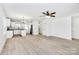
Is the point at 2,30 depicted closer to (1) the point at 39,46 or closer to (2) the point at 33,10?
(2) the point at 33,10

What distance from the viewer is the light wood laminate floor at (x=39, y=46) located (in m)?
2.57

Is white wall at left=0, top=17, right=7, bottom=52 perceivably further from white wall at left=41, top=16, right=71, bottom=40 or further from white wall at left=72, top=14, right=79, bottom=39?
white wall at left=72, top=14, right=79, bottom=39

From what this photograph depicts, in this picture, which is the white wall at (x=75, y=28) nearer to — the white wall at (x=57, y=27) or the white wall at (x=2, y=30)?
the white wall at (x=57, y=27)

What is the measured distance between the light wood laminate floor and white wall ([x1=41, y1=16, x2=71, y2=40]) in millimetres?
145

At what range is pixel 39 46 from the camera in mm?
2910

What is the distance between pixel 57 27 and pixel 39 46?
749 mm

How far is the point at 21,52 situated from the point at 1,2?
3.88 feet

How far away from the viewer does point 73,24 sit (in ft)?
11.0

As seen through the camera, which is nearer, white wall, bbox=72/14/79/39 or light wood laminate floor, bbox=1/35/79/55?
light wood laminate floor, bbox=1/35/79/55

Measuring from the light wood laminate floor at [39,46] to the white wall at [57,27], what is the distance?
0.14m

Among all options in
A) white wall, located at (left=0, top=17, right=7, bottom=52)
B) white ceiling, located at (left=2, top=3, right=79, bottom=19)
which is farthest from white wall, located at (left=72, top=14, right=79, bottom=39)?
white wall, located at (left=0, top=17, right=7, bottom=52)

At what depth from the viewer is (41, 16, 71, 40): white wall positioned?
3082 mm

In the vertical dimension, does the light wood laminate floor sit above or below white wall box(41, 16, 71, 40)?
below

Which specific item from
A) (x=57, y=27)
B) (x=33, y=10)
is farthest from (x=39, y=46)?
(x=33, y=10)
